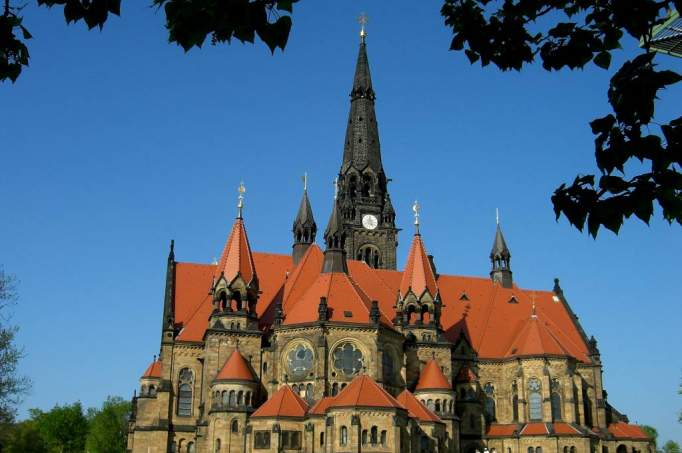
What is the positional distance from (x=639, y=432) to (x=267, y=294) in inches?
1298

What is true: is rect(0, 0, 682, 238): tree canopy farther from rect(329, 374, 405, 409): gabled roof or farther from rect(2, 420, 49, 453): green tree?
rect(2, 420, 49, 453): green tree

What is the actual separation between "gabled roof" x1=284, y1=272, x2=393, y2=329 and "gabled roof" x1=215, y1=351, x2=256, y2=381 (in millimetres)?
4101

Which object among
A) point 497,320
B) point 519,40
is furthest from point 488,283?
point 519,40

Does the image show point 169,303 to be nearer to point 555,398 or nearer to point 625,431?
point 555,398

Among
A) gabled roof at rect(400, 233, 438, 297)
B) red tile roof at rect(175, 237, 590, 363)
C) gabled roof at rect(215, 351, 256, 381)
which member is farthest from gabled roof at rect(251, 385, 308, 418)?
gabled roof at rect(400, 233, 438, 297)

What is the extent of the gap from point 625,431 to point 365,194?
3191 centimetres

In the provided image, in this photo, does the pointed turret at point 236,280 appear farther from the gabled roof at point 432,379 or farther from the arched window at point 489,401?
the arched window at point 489,401

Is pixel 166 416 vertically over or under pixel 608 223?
over

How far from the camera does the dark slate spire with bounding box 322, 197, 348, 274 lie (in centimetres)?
6188

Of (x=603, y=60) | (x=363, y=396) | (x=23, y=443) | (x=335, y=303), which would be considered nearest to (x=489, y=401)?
(x=335, y=303)

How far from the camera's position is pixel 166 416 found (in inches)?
2352

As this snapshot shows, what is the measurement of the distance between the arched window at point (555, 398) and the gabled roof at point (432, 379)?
9.24 meters

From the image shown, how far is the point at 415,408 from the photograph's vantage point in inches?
2195

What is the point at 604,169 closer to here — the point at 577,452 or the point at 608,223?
the point at 608,223
